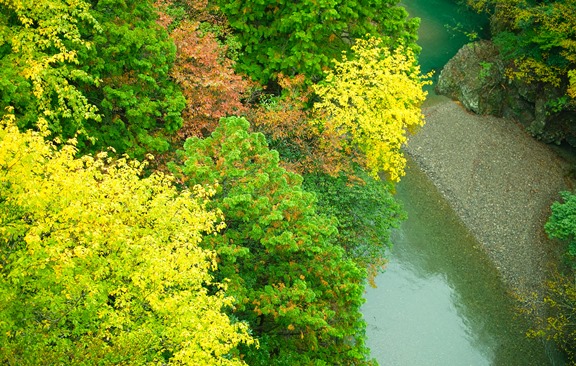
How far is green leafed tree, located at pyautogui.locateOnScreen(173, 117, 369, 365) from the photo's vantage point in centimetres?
1275

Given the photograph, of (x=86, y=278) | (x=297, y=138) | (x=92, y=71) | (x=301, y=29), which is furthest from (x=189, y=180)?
(x=301, y=29)

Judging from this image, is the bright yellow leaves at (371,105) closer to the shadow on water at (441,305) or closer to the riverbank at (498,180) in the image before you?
the shadow on water at (441,305)

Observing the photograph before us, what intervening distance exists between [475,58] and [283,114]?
17374 millimetres

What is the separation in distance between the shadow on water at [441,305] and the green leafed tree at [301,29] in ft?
28.7

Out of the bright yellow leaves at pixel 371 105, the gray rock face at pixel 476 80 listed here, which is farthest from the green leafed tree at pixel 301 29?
the gray rock face at pixel 476 80

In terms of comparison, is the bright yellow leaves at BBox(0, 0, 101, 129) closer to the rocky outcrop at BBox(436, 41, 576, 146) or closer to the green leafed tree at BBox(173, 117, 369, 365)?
the green leafed tree at BBox(173, 117, 369, 365)

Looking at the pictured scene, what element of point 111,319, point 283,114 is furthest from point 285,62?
point 111,319

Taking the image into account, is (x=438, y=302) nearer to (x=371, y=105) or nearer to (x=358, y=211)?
(x=358, y=211)

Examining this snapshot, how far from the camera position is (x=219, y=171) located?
45.3 feet

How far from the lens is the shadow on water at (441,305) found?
20641 mm

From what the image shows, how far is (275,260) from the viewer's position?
14.1 metres

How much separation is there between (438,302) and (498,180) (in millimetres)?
8294

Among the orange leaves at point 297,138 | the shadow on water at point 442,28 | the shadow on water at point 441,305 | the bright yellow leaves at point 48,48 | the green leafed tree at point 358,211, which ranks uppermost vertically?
the shadow on water at point 442,28

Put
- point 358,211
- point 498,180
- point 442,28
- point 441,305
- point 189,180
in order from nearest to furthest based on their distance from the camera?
point 189,180, point 358,211, point 441,305, point 498,180, point 442,28
